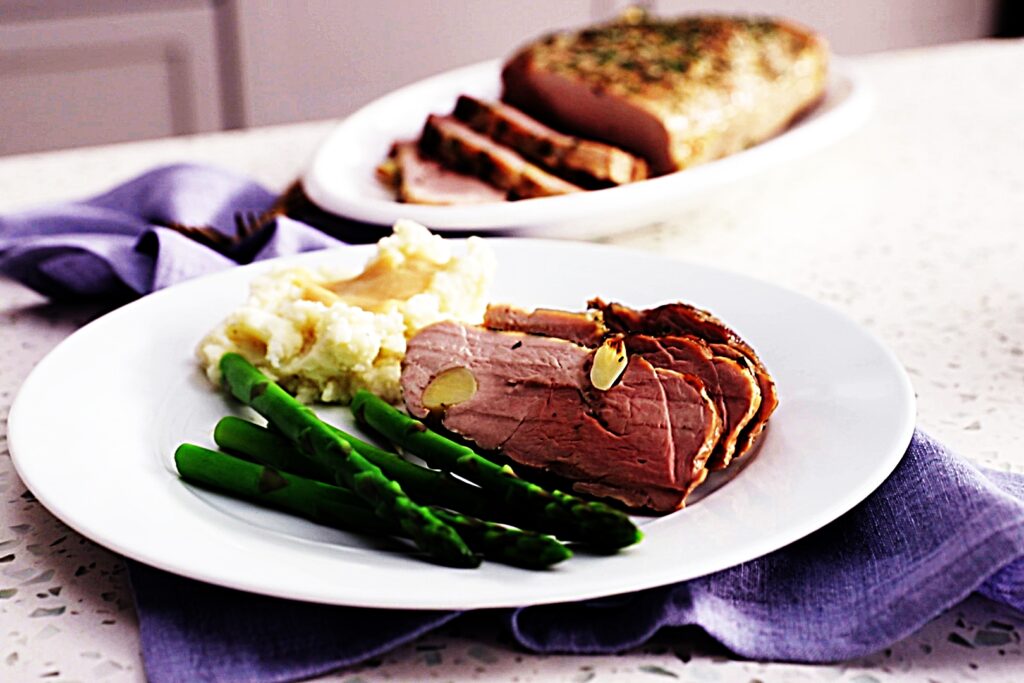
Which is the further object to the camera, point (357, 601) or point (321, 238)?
point (321, 238)

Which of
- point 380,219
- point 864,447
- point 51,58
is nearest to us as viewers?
point 864,447

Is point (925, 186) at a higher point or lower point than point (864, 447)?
lower

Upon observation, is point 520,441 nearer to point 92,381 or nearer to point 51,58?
point 92,381

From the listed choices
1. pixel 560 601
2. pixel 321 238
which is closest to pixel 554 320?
pixel 560 601

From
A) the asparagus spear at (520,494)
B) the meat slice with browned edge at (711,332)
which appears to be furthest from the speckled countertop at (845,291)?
the meat slice with browned edge at (711,332)

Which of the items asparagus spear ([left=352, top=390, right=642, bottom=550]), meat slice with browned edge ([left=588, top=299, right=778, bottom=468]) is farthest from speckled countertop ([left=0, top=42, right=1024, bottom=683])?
meat slice with browned edge ([left=588, top=299, right=778, bottom=468])

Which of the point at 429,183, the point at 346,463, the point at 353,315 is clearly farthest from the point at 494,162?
the point at 346,463

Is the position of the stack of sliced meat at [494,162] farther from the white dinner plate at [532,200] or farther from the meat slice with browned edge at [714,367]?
the meat slice with browned edge at [714,367]
